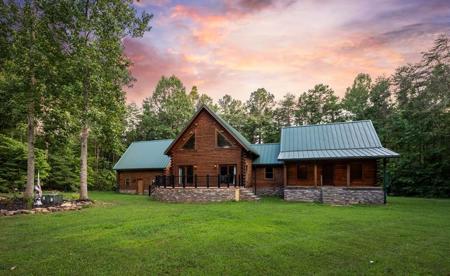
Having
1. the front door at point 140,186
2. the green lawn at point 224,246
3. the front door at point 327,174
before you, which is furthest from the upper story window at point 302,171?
the front door at point 140,186

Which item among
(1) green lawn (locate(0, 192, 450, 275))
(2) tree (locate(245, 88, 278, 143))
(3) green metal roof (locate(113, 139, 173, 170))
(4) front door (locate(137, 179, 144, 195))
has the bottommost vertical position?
(4) front door (locate(137, 179, 144, 195))

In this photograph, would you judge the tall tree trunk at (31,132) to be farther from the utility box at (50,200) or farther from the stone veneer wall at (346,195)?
the stone veneer wall at (346,195)

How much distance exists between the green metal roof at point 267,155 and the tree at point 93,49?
41.0 feet

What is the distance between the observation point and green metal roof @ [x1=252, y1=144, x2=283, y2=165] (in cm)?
2466

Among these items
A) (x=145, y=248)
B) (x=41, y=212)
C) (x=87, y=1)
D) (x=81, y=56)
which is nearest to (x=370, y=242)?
(x=145, y=248)

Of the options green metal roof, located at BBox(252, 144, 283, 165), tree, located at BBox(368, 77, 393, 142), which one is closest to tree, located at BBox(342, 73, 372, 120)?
tree, located at BBox(368, 77, 393, 142)

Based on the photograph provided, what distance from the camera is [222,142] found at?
76.1 ft

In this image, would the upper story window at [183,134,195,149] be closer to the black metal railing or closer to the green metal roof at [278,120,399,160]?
the black metal railing

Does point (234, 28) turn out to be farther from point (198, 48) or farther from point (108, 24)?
point (108, 24)

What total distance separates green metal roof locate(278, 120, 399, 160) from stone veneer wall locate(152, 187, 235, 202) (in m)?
4.97

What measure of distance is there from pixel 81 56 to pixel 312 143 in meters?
18.0

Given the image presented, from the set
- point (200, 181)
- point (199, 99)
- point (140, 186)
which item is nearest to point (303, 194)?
point (200, 181)

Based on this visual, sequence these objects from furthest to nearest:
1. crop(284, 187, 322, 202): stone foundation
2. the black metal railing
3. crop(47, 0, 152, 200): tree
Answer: the black metal railing < crop(284, 187, 322, 202): stone foundation < crop(47, 0, 152, 200): tree

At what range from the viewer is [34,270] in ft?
17.9
